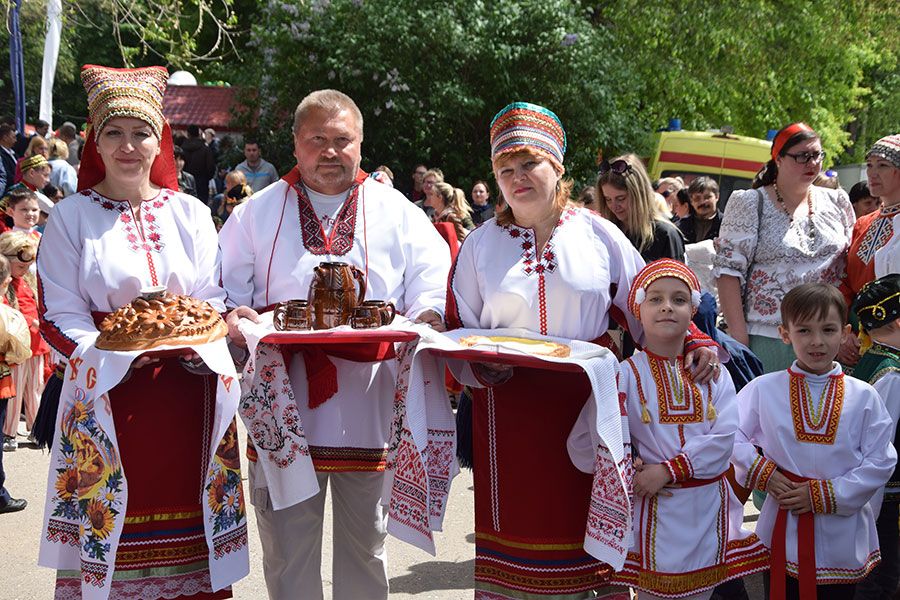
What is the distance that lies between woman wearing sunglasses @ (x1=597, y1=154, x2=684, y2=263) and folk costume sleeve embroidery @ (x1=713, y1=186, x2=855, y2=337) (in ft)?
1.96

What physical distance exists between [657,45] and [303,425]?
49.9 ft

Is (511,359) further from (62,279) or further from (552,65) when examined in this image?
(552,65)

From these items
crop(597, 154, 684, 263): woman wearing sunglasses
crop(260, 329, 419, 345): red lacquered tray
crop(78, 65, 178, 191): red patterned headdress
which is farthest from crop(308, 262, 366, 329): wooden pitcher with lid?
Answer: crop(597, 154, 684, 263): woman wearing sunglasses

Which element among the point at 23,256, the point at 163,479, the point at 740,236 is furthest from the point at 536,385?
the point at 23,256

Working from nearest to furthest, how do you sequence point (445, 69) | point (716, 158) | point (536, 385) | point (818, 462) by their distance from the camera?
point (536, 385) < point (818, 462) < point (716, 158) < point (445, 69)

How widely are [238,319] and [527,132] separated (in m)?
1.32

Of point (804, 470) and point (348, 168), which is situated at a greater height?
point (348, 168)

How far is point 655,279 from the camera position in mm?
3756

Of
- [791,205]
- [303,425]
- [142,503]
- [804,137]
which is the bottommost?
[142,503]

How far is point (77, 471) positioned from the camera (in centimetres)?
375

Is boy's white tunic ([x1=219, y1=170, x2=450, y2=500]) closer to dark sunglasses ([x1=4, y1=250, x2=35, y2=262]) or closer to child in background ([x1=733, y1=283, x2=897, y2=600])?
child in background ([x1=733, y1=283, x2=897, y2=600])

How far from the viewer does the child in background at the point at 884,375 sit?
164 inches

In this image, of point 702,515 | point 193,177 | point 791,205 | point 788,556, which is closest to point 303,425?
point 702,515

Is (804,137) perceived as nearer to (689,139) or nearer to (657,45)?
(689,139)
